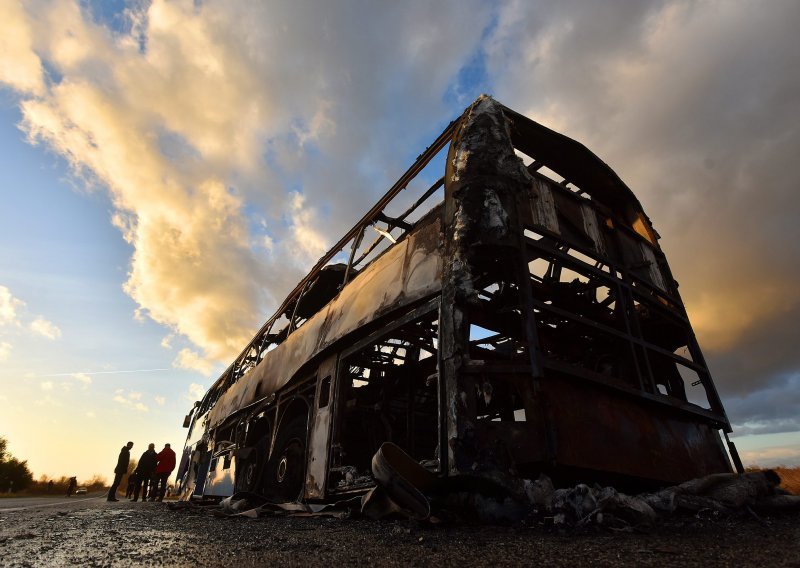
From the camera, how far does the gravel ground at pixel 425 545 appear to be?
1901mm

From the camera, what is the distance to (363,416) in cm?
676

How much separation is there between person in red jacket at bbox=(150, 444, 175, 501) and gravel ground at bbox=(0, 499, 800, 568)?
9499 millimetres

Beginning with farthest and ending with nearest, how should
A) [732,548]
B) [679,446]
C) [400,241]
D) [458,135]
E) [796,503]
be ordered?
[400,241] → [458,135] → [679,446] → [796,503] → [732,548]

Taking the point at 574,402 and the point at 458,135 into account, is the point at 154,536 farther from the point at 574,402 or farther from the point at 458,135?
the point at 458,135

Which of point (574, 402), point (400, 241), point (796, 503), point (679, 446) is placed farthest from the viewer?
point (400, 241)

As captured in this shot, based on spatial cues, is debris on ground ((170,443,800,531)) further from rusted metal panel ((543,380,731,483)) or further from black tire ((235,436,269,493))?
black tire ((235,436,269,493))

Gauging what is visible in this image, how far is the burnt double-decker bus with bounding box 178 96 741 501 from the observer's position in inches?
149

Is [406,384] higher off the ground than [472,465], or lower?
higher

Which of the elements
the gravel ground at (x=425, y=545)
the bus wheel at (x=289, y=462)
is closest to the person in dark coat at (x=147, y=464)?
the bus wheel at (x=289, y=462)

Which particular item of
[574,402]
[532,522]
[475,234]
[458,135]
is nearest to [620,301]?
[574,402]

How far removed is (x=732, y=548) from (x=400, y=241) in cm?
447

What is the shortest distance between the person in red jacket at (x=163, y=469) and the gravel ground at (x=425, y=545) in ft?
31.2

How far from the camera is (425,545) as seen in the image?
7.43 ft

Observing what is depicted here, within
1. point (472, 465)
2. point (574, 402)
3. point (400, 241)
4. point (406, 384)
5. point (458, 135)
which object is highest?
point (458, 135)
